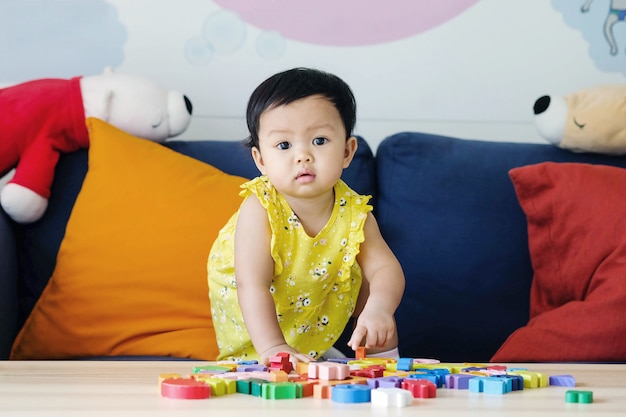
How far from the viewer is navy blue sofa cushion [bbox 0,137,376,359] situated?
5.79ft

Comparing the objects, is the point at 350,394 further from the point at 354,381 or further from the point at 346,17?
the point at 346,17

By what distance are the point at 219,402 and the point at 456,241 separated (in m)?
1.10

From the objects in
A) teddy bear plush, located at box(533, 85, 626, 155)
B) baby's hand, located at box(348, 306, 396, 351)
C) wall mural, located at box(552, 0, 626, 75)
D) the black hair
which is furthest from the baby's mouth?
wall mural, located at box(552, 0, 626, 75)

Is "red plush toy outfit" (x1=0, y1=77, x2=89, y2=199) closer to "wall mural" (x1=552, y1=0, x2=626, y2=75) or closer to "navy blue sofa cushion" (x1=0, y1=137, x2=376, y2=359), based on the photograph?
"navy blue sofa cushion" (x1=0, y1=137, x2=376, y2=359)

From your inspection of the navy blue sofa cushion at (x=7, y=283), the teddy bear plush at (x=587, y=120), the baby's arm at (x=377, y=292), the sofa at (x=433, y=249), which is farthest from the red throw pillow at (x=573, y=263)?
the navy blue sofa cushion at (x=7, y=283)

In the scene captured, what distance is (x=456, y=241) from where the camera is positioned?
Result: 6.11ft

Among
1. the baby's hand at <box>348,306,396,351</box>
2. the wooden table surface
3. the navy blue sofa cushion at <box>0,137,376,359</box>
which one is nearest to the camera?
the wooden table surface

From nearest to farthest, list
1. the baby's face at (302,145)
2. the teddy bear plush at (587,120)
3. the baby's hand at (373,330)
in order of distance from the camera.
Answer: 1. the baby's hand at (373,330)
2. the baby's face at (302,145)
3. the teddy bear plush at (587,120)

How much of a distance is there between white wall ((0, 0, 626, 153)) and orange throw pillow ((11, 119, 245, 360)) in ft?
1.49

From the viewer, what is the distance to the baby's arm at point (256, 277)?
1.30 meters

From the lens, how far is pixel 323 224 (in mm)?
1482

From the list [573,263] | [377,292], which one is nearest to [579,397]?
[377,292]

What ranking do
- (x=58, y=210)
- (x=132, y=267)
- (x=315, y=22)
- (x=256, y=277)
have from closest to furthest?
(x=256, y=277)
(x=132, y=267)
(x=58, y=210)
(x=315, y=22)

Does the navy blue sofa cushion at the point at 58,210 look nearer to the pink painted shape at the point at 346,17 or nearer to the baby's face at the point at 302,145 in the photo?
the pink painted shape at the point at 346,17
